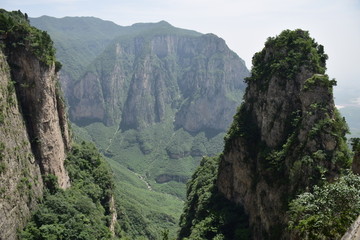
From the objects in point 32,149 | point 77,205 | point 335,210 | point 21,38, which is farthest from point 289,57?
point 32,149

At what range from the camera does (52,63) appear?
57.3 meters

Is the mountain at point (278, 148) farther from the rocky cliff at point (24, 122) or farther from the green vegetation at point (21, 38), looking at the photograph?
the green vegetation at point (21, 38)

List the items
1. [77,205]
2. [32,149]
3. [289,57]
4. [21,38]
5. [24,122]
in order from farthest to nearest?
[77,205]
[32,149]
[24,122]
[21,38]
[289,57]

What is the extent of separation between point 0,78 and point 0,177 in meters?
13.9

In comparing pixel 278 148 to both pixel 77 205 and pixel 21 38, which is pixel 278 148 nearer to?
pixel 77 205

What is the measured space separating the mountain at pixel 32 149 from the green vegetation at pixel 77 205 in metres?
0.15

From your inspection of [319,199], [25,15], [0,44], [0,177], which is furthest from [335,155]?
[25,15]

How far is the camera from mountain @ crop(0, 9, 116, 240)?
4475 cm

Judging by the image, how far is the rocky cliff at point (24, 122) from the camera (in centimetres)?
4406

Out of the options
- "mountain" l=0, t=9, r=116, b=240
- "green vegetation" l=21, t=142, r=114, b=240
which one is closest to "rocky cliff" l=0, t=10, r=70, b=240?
"mountain" l=0, t=9, r=116, b=240

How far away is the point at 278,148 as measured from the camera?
45.9 m

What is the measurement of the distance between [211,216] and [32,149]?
30.9m

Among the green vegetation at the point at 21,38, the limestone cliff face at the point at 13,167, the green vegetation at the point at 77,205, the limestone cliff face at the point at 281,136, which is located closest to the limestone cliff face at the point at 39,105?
the green vegetation at the point at 21,38

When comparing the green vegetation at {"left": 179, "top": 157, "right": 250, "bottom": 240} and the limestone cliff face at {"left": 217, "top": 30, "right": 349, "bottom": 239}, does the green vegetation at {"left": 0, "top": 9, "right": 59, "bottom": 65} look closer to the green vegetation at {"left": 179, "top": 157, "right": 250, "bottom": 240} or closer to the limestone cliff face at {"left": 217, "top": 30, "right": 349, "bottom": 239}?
the limestone cliff face at {"left": 217, "top": 30, "right": 349, "bottom": 239}
